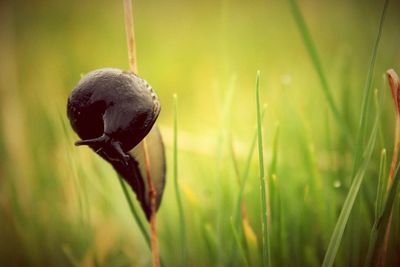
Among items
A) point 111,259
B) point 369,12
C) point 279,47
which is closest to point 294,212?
point 111,259

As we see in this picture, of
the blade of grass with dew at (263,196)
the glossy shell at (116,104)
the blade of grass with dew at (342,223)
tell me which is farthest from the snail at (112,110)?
the blade of grass with dew at (342,223)

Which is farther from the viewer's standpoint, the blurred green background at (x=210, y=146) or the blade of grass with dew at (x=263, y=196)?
the blurred green background at (x=210, y=146)

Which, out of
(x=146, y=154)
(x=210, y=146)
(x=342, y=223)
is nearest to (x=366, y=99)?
(x=342, y=223)

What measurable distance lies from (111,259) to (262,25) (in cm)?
180

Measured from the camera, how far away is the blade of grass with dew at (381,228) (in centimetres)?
50

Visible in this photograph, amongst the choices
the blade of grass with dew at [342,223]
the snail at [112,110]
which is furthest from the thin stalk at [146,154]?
the blade of grass with dew at [342,223]

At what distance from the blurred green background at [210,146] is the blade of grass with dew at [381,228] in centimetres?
11

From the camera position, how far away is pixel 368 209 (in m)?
0.70

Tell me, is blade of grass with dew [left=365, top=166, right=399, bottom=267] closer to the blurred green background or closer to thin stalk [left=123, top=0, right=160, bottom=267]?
the blurred green background

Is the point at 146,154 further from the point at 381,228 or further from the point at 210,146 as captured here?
the point at 210,146

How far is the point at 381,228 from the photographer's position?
52 cm

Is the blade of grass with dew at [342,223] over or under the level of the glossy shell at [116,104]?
under

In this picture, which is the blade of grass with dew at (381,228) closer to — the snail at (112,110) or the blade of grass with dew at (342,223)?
the blade of grass with dew at (342,223)

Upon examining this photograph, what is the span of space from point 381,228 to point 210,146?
728mm
